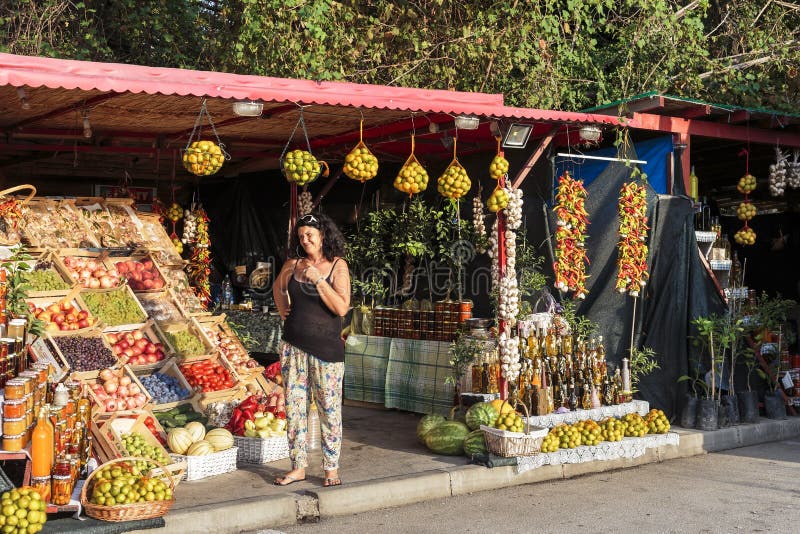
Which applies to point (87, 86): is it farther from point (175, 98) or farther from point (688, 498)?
point (688, 498)

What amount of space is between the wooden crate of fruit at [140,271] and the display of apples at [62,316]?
3.10 ft

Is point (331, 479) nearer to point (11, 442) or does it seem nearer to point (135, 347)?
point (11, 442)

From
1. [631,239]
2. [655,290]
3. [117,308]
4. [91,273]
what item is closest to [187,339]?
[117,308]

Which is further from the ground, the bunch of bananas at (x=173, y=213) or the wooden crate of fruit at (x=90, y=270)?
the bunch of bananas at (x=173, y=213)

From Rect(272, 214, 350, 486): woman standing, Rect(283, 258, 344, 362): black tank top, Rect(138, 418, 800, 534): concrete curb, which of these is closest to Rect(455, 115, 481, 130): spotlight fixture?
Rect(272, 214, 350, 486): woman standing

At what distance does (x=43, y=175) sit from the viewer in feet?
40.0

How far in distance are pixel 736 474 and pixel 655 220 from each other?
2.73m

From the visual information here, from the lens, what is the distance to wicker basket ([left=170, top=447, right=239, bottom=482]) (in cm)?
649

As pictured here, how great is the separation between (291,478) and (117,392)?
172 centimetres

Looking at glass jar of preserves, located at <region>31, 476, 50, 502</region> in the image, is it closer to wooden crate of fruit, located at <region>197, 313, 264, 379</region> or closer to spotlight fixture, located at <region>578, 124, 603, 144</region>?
wooden crate of fruit, located at <region>197, 313, 264, 379</region>

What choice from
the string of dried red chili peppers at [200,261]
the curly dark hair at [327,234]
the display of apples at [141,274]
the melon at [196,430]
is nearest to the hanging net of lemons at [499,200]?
the curly dark hair at [327,234]

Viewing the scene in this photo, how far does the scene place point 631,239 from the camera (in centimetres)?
848

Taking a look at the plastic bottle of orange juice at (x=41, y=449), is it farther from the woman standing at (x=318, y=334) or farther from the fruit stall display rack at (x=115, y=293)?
the woman standing at (x=318, y=334)

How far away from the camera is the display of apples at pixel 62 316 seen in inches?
282
